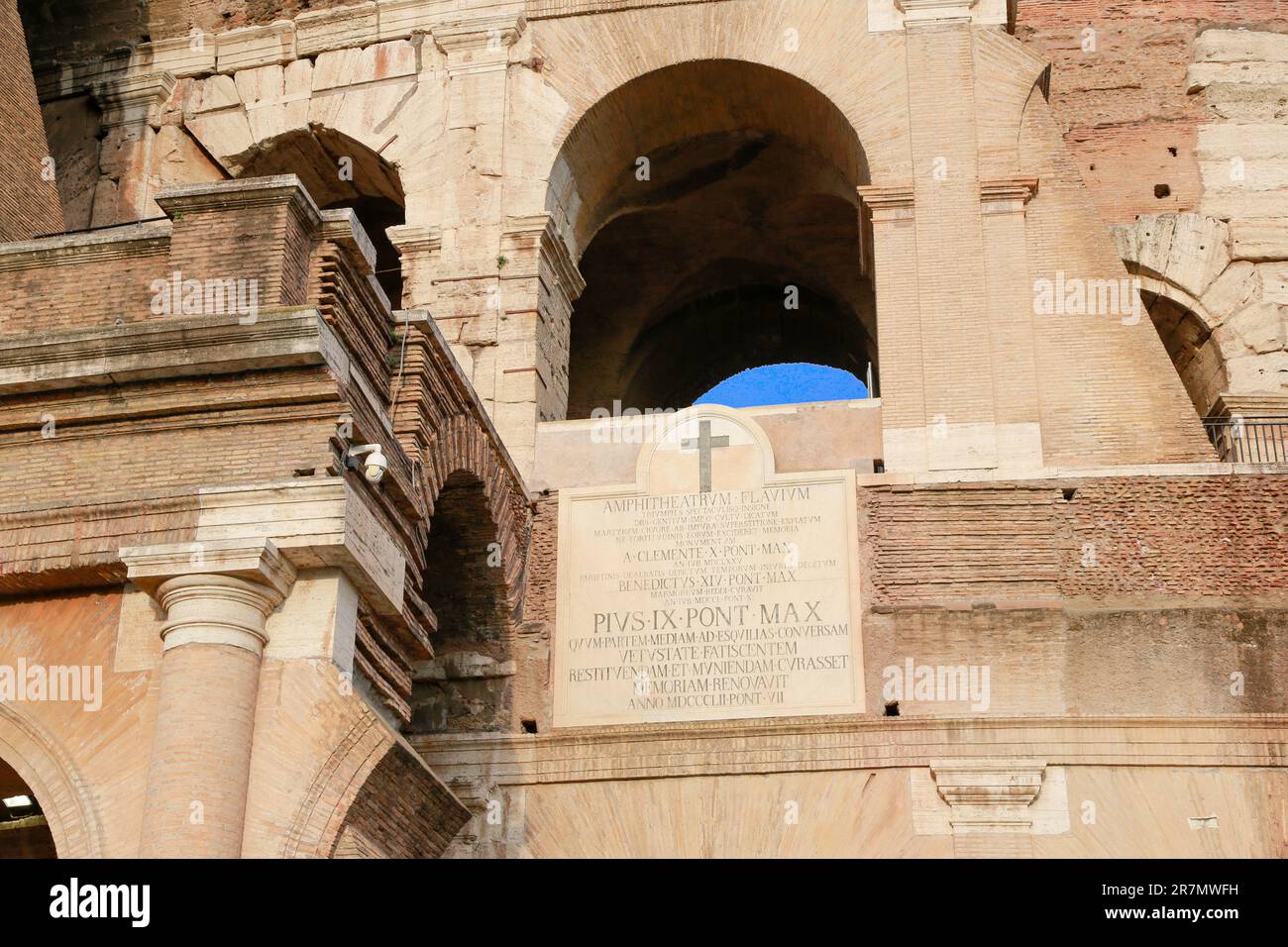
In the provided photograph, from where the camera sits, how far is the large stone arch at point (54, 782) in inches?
372

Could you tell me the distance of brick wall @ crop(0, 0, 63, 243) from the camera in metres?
12.7

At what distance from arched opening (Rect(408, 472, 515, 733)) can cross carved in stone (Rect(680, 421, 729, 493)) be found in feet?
5.24

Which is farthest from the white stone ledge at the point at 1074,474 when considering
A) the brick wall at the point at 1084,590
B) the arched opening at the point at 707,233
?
the arched opening at the point at 707,233

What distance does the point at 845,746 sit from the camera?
12438mm

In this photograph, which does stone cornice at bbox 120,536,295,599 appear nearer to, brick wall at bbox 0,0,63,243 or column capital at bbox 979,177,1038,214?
brick wall at bbox 0,0,63,243

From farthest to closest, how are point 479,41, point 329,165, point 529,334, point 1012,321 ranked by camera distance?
point 329,165
point 479,41
point 529,334
point 1012,321

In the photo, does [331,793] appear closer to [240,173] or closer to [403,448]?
[403,448]

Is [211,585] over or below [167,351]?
below

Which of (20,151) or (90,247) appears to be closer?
(90,247)

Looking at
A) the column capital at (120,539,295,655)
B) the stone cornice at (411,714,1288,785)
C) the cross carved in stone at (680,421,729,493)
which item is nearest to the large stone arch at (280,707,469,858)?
the column capital at (120,539,295,655)

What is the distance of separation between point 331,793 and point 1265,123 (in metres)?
11.5

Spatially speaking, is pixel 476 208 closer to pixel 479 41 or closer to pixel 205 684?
pixel 479 41

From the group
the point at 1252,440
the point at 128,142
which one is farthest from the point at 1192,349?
the point at 128,142

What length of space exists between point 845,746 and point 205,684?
4.60 metres
